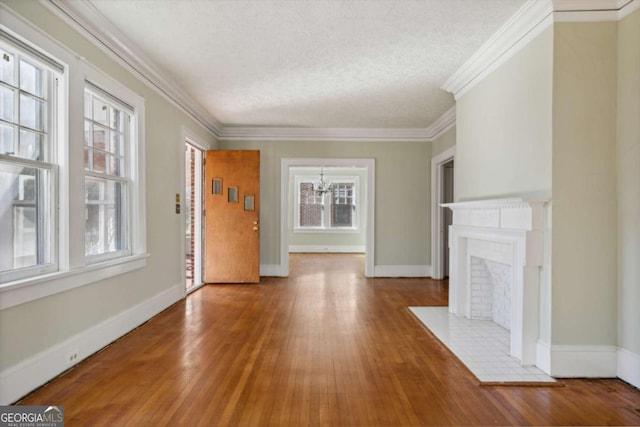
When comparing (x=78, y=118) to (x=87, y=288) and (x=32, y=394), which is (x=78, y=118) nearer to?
(x=87, y=288)

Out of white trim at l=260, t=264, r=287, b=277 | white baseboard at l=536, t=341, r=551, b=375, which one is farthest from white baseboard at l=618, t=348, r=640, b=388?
white trim at l=260, t=264, r=287, b=277

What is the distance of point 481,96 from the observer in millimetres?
Answer: 3621

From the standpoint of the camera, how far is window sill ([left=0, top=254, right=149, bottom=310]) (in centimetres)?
215

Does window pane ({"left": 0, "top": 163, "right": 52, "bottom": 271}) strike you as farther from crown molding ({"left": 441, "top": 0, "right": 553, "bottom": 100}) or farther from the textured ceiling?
crown molding ({"left": 441, "top": 0, "right": 553, "bottom": 100})

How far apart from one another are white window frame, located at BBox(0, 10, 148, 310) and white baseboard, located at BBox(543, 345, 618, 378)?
3521 mm

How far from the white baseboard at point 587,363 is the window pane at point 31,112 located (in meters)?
3.95

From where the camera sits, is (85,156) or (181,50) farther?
(181,50)

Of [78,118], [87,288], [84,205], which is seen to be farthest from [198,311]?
[78,118]

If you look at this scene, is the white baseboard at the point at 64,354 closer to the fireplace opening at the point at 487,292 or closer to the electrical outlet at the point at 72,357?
the electrical outlet at the point at 72,357

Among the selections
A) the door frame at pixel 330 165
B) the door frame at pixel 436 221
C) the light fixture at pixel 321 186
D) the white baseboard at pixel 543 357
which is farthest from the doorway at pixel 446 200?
the light fixture at pixel 321 186

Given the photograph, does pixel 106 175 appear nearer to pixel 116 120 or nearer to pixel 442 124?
pixel 116 120

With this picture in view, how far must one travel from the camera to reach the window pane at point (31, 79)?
2.38m

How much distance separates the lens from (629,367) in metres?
2.48

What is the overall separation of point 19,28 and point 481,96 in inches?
146
